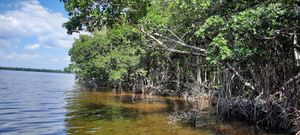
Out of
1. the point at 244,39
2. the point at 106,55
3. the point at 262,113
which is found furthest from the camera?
the point at 106,55

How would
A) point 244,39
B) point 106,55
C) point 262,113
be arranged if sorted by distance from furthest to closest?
point 106,55 < point 262,113 < point 244,39

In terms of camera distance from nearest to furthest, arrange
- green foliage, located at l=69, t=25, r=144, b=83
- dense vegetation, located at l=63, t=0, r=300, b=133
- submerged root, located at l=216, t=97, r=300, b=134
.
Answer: dense vegetation, located at l=63, t=0, r=300, b=133 → submerged root, located at l=216, t=97, r=300, b=134 → green foliage, located at l=69, t=25, r=144, b=83

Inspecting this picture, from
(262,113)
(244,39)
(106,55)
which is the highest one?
(106,55)

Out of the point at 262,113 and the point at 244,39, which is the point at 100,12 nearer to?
the point at 244,39

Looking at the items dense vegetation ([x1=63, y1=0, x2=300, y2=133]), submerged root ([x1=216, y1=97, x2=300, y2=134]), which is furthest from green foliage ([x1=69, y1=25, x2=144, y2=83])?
submerged root ([x1=216, y1=97, x2=300, y2=134])

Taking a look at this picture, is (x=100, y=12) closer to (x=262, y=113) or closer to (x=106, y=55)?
(x=262, y=113)

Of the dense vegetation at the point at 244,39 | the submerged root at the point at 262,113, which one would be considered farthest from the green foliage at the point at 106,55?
the submerged root at the point at 262,113

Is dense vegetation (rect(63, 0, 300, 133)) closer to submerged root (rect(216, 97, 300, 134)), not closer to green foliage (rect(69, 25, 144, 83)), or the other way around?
submerged root (rect(216, 97, 300, 134))

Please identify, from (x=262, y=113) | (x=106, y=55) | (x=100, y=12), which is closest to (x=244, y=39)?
(x=262, y=113)

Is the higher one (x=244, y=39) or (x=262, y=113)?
(x=244, y=39)

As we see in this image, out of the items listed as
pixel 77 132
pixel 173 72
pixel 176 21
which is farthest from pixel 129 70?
pixel 77 132

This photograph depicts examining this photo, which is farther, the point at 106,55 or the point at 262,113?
the point at 106,55

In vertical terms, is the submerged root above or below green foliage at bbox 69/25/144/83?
below

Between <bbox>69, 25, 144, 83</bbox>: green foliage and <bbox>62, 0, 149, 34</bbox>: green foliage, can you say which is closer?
<bbox>62, 0, 149, 34</bbox>: green foliage
